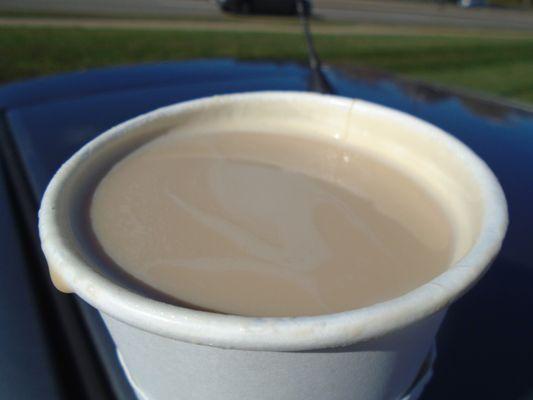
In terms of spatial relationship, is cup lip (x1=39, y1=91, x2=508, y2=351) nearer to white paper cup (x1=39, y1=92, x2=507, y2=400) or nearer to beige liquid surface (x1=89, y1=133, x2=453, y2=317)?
white paper cup (x1=39, y1=92, x2=507, y2=400)

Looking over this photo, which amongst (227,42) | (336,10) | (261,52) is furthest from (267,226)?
(336,10)

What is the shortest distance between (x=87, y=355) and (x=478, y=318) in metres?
0.96

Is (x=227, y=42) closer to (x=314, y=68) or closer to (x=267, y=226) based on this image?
(x=314, y=68)

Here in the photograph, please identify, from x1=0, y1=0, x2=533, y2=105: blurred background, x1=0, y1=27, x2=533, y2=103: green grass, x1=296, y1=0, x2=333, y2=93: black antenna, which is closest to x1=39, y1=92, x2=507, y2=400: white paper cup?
x1=296, y1=0, x2=333, y2=93: black antenna

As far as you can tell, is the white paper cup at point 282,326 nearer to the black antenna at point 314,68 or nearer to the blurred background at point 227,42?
the black antenna at point 314,68

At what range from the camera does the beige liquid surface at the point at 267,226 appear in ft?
2.95

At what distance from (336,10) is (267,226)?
68.8 feet

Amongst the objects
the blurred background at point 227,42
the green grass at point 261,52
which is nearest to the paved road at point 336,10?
the blurred background at point 227,42

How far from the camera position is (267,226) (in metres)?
1.07

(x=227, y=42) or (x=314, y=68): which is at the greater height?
(x=314, y=68)

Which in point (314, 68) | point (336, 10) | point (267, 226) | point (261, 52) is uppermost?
point (267, 226)

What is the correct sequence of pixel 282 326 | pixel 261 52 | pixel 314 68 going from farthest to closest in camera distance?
1. pixel 261 52
2. pixel 314 68
3. pixel 282 326

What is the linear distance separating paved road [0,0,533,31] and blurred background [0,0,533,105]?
67 mm

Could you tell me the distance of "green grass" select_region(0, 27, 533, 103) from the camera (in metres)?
7.97
